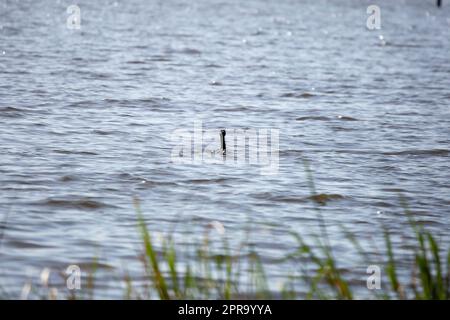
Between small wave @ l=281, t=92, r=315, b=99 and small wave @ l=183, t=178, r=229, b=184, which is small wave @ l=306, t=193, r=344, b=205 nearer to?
small wave @ l=183, t=178, r=229, b=184

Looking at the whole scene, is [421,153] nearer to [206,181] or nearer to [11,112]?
[206,181]

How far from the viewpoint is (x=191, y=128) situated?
60.3 feet

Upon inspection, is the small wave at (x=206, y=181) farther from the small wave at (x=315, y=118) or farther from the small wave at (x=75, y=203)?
the small wave at (x=315, y=118)

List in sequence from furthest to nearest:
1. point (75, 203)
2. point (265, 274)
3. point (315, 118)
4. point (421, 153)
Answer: point (315, 118)
point (421, 153)
point (75, 203)
point (265, 274)

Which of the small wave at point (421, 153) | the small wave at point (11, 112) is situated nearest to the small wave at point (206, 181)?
the small wave at point (421, 153)

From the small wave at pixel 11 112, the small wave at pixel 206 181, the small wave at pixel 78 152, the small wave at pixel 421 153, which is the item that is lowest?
the small wave at pixel 421 153

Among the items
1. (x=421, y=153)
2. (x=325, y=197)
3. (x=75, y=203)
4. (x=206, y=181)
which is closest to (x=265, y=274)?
(x=75, y=203)

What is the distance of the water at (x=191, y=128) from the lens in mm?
10961

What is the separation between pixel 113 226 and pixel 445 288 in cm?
482

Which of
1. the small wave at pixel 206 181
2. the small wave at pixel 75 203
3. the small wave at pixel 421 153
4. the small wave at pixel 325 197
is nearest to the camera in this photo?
the small wave at pixel 75 203

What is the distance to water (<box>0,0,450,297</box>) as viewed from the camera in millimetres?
10961

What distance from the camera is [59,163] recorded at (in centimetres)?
1438

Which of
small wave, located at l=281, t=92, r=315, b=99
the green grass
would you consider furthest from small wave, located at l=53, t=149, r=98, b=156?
small wave, located at l=281, t=92, r=315, b=99

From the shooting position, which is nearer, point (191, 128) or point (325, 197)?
point (325, 197)
